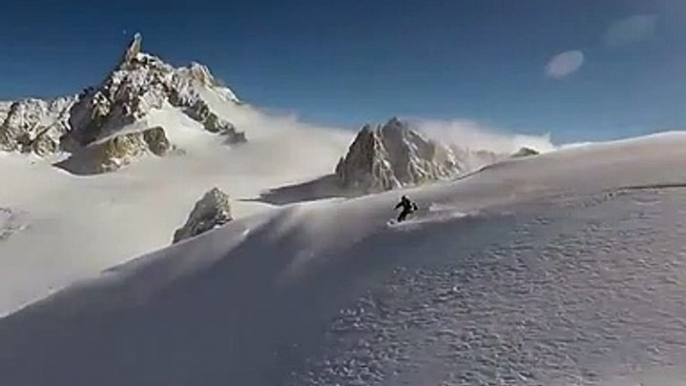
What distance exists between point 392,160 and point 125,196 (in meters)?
23.4

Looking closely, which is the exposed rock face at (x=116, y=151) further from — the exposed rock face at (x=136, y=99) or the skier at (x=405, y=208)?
the skier at (x=405, y=208)

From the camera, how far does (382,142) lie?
6700 cm

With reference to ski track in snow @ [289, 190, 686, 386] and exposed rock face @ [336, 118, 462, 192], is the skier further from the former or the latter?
exposed rock face @ [336, 118, 462, 192]

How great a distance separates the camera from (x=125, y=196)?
6412cm

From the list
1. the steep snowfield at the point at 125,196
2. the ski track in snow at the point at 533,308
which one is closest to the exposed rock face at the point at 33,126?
the steep snowfield at the point at 125,196

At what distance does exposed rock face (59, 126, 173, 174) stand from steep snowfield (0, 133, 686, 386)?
2681 inches

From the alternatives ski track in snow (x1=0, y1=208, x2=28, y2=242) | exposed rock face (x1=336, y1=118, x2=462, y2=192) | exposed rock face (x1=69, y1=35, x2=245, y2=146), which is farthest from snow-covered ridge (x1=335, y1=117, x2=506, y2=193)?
exposed rock face (x1=69, y1=35, x2=245, y2=146)

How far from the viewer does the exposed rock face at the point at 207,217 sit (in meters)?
32.3

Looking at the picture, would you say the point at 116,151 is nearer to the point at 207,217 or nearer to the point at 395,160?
the point at 395,160

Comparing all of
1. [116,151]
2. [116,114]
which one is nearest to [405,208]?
[116,151]

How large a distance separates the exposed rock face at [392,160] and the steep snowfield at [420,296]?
150 ft

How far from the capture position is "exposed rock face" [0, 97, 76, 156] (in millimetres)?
94438

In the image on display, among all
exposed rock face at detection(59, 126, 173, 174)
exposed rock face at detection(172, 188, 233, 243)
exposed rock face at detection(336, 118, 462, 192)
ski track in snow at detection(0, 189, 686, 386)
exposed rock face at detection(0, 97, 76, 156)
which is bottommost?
ski track in snow at detection(0, 189, 686, 386)

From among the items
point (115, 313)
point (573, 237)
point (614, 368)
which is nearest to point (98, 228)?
point (115, 313)
